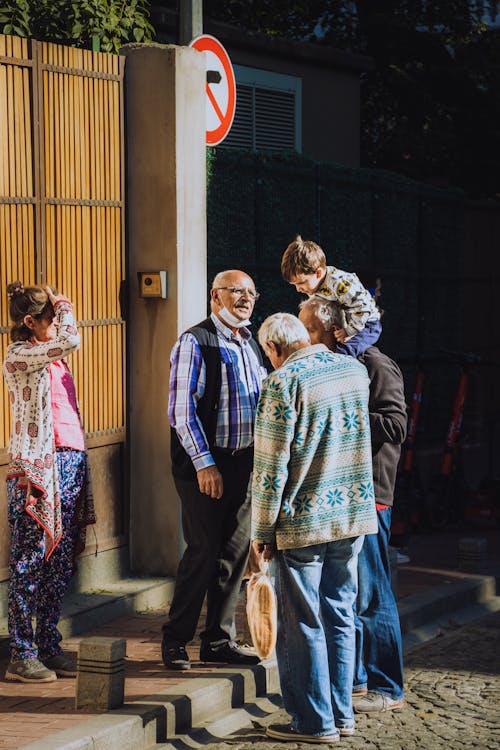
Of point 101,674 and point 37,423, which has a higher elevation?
point 37,423

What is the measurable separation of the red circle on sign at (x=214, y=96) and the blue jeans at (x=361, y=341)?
10.2 feet

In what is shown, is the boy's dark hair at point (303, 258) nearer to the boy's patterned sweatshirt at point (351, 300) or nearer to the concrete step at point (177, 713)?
the boy's patterned sweatshirt at point (351, 300)

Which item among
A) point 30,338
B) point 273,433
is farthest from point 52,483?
point 273,433

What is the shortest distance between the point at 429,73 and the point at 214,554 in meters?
11.8

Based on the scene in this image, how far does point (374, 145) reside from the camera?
1855 centimetres

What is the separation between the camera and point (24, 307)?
7.10 meters

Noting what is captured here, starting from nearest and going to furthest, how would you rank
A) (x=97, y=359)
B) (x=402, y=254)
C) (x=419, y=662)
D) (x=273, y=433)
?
(x=273, y=433) → (x=419, y=662) → (x=97, y=359) → (x=402, y=254)

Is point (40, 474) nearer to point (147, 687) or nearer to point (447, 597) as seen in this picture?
point (147, 687)

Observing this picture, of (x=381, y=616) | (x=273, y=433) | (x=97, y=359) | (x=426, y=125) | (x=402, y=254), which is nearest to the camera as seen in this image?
(x=273, y=433)

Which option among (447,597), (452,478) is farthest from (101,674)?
(452,478)

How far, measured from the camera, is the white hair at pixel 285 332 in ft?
20.7

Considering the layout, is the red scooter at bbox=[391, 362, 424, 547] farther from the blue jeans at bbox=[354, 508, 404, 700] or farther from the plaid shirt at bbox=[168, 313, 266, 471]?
the blue jeans at bbox=[354, 508, 404, 700]

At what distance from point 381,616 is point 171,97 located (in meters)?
3.60

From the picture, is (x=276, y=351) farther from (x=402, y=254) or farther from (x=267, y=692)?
(x=402, y=254)
